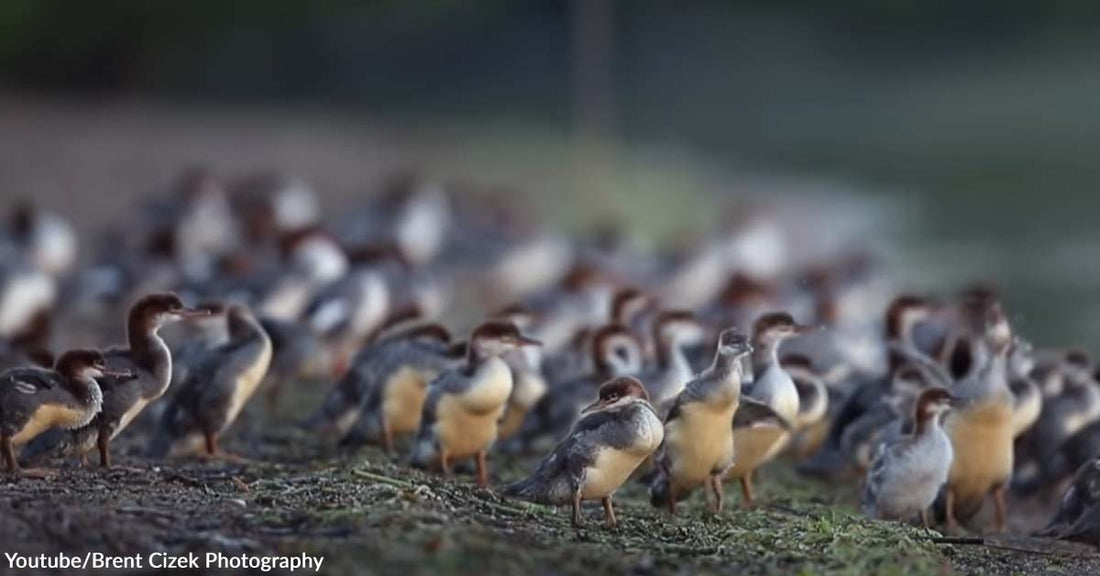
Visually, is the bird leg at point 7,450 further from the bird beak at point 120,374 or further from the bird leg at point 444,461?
the bird leg at point 444,461

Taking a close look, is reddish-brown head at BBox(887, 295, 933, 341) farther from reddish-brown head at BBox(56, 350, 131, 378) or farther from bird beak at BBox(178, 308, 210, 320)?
reddish-brown head at BBox(56, 350, 131, 378)

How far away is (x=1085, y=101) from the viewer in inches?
1452

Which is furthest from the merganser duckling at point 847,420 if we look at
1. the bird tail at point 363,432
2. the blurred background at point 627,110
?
the blurred background at point 627,110

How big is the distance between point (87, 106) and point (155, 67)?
279 centimetres

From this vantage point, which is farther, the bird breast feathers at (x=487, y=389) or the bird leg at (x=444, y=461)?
the bird leg at (x=444, y=461)

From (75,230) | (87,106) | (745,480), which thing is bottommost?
(745,480)

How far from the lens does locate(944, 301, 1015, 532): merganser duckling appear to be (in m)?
10.1

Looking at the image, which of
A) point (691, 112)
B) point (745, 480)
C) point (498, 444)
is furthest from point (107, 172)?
point (745, 480)

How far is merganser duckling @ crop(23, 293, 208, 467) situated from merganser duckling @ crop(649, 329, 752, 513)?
7.18 feet

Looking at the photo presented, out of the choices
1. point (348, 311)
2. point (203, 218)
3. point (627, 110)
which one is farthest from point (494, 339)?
point (627, 110)

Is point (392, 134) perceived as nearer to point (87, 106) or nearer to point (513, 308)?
point (87, 106)

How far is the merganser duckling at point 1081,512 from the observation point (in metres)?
9.20

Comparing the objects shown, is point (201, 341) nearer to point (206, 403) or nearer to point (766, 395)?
point (206, 403)

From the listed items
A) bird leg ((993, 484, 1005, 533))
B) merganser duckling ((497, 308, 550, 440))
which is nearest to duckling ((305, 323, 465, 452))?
merganser duckling ((497, 308, 550, 440))
